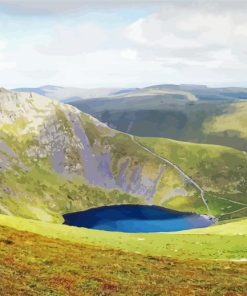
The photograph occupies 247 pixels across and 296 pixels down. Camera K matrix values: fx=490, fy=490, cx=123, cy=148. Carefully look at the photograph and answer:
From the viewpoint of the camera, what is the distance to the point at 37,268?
43656mm

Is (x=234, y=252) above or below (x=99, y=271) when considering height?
below

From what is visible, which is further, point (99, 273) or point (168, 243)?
point (168, 243)

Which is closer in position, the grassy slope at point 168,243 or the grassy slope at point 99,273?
the grassy slope at point 99,273

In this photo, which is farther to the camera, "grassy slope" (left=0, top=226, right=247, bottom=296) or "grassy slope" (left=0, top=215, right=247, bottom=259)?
"grassy slope" (left=0, top=215, right=247, bottom=259)

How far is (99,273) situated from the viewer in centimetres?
4475

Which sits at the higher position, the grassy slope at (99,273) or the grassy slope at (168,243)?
the grassy slope at (99,273)

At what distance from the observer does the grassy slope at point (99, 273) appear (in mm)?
37844

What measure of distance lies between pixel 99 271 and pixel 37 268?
5.89 metres

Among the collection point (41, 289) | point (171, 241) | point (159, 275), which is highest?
point (41, 289)

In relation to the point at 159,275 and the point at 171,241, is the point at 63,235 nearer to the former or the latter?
the point at 171,241

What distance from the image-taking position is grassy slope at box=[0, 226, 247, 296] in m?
37.8

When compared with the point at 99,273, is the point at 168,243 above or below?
below

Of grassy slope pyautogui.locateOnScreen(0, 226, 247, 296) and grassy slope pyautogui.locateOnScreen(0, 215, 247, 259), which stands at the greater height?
grassy slope pyautogui.locateOnScreen(0, 226, 247, 296)

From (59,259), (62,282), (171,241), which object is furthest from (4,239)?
(171,241)
